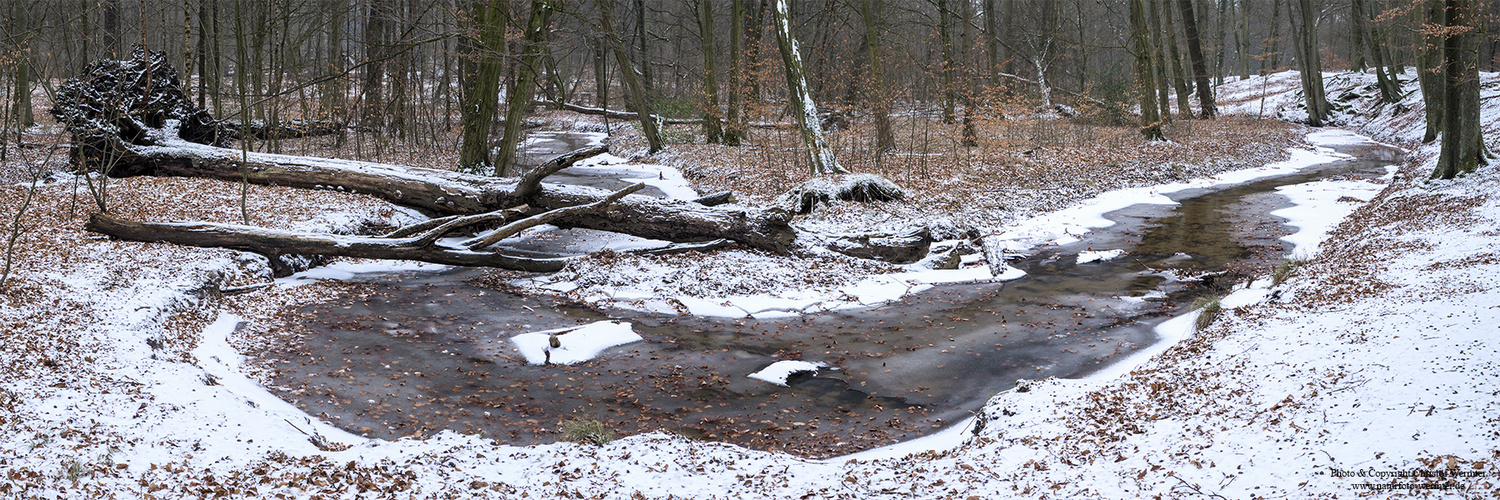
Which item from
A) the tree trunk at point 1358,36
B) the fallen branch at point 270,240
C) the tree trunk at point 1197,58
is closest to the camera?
the fallen branch at point 270,240

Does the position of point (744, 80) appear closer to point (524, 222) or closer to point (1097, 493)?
point (524, 222)

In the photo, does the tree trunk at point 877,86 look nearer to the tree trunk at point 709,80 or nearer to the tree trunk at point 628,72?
the tree trunk at point 709,80

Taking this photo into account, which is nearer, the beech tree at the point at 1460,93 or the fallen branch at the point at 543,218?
the fallen branch at the point at 543,218

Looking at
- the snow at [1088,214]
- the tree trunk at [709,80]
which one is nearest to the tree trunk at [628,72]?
the tree trunk at [709,80]

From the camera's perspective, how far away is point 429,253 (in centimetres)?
1041

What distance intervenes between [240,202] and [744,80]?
11060mm

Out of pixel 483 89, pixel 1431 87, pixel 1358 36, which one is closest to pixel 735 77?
pixel 483 89

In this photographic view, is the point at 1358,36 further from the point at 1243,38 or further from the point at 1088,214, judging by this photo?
the point at 1088,214

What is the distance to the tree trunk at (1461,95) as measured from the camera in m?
13.0

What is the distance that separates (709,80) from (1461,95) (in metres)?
15.1

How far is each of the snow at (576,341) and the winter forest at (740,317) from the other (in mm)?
42

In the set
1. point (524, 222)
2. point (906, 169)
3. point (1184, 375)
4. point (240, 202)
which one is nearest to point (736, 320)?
point (524, 222)

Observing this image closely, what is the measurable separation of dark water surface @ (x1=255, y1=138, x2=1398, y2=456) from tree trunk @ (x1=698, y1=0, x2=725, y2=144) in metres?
12.3

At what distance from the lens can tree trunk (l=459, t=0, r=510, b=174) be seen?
48.0ft
